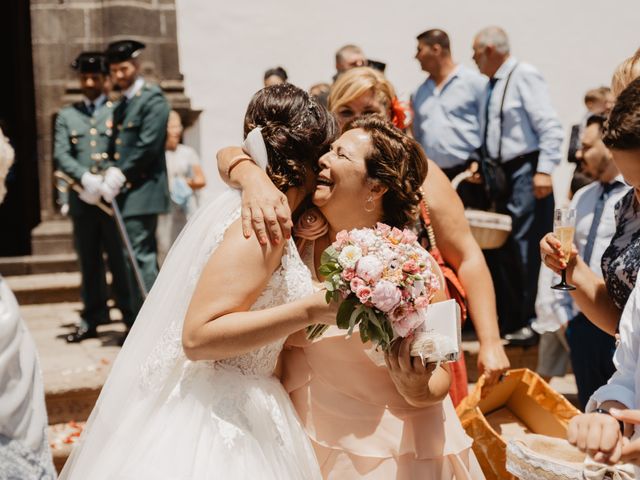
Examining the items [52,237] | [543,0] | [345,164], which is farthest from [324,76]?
[345,164]

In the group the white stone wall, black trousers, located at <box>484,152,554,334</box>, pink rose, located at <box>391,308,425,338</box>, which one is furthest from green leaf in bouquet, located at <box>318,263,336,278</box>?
the white stone wall

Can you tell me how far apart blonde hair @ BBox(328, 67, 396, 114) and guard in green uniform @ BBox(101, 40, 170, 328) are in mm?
3082

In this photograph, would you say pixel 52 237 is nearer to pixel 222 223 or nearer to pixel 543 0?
pixel 543 0

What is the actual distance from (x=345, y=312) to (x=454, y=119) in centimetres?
444

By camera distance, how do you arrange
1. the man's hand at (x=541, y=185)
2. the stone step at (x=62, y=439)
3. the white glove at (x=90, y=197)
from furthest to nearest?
the white glove at (x=90, y=197)
the man's hand at (x=541, y=185)
the stone step at (x=62, y=439)

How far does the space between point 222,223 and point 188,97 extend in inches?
258

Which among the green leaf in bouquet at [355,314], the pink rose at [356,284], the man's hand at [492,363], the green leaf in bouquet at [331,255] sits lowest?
the man's hand at [492,363]

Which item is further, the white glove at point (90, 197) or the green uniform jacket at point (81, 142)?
the green uniform jacket at point (81, 142)

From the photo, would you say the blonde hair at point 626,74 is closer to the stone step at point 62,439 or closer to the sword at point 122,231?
the stone step at point 62,439

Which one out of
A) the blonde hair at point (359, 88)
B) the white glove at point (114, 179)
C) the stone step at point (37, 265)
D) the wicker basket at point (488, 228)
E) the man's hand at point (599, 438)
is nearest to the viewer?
the man's hand at point (599, 438)

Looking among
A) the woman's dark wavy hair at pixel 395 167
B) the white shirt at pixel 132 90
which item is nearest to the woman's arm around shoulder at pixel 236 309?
the woman's dark wavy hair at pixel 395 167

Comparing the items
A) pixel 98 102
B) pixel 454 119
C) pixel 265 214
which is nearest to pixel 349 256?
pixel 265 214

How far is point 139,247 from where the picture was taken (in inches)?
265

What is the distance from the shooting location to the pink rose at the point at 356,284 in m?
2.26
